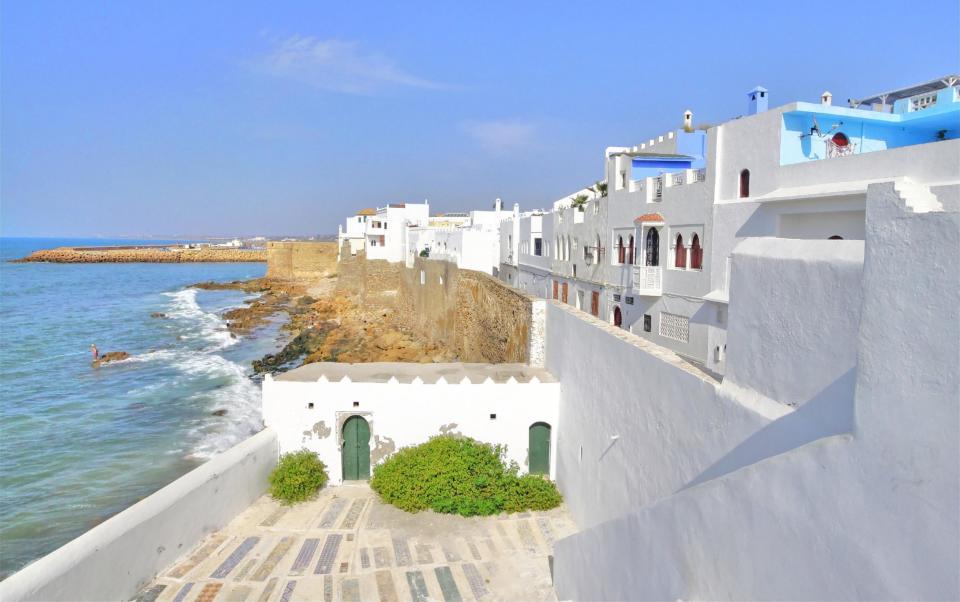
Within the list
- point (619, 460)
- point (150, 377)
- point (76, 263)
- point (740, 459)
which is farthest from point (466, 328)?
point (76, 263)

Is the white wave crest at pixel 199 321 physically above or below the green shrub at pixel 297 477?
below

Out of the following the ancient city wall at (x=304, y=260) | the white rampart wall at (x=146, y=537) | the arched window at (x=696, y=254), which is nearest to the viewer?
the white rampart wall at (x=146, y=537)

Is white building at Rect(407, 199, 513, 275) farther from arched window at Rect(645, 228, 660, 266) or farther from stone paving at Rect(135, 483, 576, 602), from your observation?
stone paving at Rect(135, 483, 576, 602)

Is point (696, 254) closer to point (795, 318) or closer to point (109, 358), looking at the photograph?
point (795, 318)

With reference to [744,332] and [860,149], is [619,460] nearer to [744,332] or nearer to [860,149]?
[744,332]

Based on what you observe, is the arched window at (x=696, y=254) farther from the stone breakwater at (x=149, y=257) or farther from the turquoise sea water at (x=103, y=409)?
the stone breakwater at (x=149, y=257)

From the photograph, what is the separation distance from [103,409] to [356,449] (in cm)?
1330

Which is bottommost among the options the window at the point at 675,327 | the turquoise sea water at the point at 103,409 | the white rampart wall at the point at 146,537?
the turquoise sea water at the point at 103,409

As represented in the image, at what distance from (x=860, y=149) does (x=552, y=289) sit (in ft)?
38.3

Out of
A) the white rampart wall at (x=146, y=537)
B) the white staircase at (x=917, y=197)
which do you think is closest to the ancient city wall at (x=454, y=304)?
the white rampart wall at (x=146, y=537)

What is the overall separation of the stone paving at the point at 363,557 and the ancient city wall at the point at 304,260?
5065 centimetres

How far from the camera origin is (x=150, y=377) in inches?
971

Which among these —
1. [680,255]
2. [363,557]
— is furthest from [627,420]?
[680,255]

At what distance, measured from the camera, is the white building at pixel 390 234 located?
4112 cm
